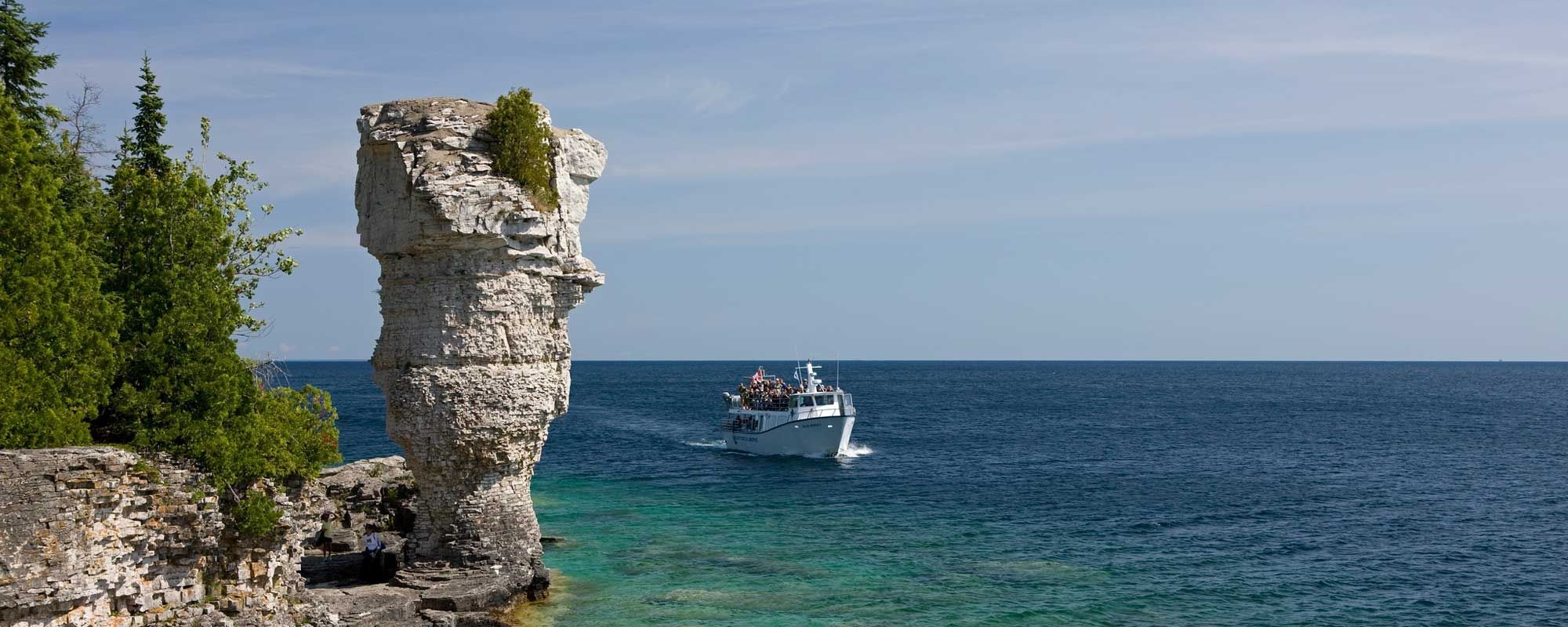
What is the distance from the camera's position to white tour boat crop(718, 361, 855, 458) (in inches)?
2298

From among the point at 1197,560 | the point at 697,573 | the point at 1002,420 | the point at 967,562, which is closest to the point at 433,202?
the point at 697,573

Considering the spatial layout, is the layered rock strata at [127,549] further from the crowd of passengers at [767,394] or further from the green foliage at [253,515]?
the crowd of passengers at [767,394]

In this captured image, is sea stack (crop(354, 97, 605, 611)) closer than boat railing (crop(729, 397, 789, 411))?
Yes

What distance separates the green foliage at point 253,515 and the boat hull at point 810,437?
42917 mm

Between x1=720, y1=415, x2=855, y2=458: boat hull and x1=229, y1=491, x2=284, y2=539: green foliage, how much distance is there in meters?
42.9

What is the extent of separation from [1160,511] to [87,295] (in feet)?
113

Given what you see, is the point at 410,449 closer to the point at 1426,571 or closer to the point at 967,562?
the point at 967,562

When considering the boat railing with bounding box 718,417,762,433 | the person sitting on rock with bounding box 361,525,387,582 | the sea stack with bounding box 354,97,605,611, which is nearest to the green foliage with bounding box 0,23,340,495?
the sea stack with bounding box 354,97,605,611

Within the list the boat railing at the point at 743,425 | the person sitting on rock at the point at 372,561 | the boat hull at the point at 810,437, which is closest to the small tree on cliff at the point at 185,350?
the person sitting on rock at the point at 372,561

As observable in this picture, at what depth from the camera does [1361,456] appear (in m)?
58.0

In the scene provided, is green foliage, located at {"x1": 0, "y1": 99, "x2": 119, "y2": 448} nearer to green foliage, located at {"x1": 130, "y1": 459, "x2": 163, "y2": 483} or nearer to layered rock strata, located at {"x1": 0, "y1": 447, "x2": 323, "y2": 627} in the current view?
green foliage, located at {"x1": 130, "y1": 459, "x2": 163, "y2": 483}

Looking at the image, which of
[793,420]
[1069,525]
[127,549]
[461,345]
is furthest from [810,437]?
[127,549]

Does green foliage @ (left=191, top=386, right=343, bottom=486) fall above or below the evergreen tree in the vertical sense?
below

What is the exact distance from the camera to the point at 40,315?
14195mm
